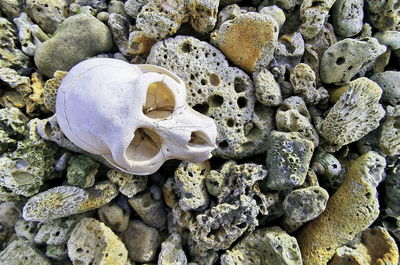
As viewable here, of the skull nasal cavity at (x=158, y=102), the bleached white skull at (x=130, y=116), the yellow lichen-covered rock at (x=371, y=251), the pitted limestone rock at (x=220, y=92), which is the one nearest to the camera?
the bleached white skull at (x=130, y=116)

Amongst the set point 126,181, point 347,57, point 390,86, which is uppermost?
point 347,57

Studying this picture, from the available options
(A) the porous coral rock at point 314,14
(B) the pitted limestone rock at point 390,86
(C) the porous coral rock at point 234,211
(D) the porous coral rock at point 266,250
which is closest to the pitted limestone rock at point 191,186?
(C) the porous coral rock at point 234,211

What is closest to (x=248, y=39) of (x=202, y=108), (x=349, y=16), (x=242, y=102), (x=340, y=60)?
(x=242, y=102)

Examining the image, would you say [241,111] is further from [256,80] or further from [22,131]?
[22,131]

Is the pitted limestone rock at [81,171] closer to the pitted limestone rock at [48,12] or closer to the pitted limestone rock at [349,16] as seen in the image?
the pitted limestone rock at [48,12]

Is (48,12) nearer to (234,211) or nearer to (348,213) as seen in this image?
(234,211)

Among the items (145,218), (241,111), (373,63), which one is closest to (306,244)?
(241,111)

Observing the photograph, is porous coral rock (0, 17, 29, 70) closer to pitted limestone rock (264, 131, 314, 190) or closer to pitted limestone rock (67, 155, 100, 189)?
pitted limestone rock (67, 155, 100, 189)
